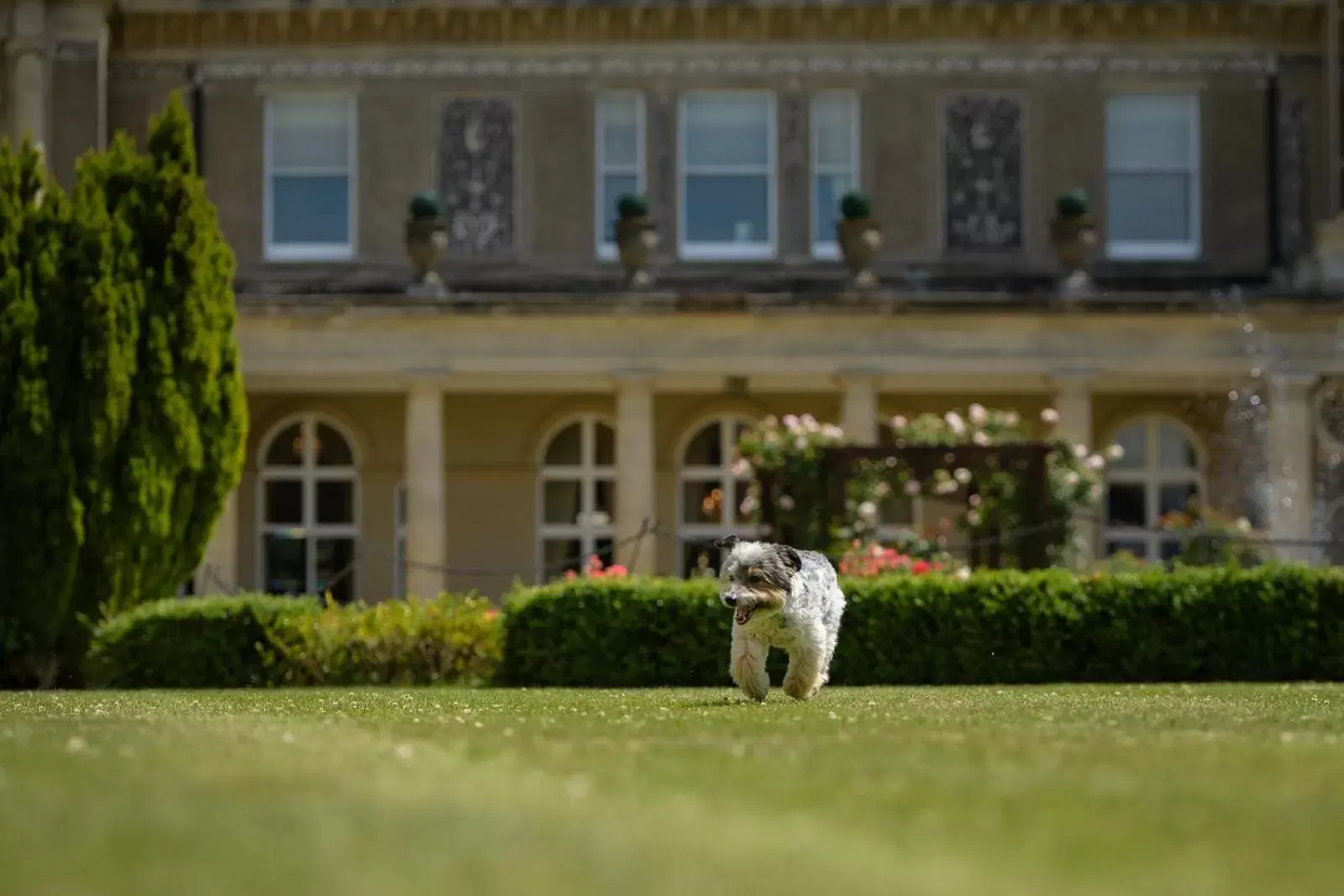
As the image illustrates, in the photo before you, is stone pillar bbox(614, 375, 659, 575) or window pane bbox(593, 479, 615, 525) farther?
window pane bbox(593, 479, 615, 525)

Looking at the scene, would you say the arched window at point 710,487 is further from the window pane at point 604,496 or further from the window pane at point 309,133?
the window pane at point 309,133

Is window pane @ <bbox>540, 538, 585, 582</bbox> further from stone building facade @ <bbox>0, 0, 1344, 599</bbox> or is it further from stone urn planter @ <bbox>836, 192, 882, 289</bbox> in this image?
stone urn planter @ <bbox>836, 192, 882, 289</bbox>

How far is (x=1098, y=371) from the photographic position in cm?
2888

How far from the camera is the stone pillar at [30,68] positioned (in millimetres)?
31312

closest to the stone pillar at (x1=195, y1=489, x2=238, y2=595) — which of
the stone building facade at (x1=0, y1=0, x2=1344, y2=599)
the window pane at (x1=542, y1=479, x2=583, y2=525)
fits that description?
the stone building facade at (x1=0, y1=0, x2=1344, y2=599)

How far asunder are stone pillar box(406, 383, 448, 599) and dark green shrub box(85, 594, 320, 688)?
846 centimetres

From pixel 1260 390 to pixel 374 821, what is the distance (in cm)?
2362

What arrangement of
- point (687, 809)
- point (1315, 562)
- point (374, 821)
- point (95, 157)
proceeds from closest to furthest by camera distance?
point (374, 821) → point (687, 809) → point (95, 157) → point (1315, 562)

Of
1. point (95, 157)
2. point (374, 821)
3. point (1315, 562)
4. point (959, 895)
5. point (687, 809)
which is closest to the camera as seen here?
point (959, 895)

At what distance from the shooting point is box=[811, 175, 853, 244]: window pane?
32406 millimetres

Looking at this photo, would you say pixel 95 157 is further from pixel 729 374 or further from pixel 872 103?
pixel 872 103

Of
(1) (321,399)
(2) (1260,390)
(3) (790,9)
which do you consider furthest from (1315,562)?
(1) (321,399)

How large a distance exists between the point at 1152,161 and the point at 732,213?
579 cm

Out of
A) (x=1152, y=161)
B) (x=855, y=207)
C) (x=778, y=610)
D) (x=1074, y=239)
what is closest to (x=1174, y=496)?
(x=1152, y=161)
